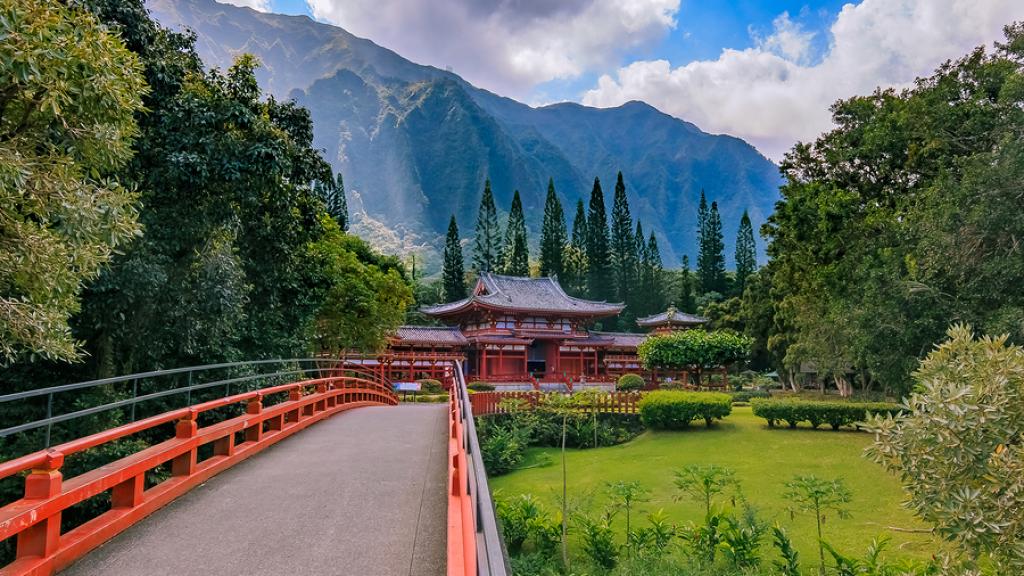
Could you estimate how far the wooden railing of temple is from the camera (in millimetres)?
20438

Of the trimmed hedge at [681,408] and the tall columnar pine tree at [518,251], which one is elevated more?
the tall columnar pine tree at [518,251]

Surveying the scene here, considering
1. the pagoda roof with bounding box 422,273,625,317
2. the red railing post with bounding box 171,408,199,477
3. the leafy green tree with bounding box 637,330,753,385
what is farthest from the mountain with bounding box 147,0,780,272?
the red railing post with bounding box 171,408,199,477

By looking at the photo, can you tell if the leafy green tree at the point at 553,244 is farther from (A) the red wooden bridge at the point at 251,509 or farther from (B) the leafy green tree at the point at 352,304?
(A) the red wooden bridge at the point at 251,509

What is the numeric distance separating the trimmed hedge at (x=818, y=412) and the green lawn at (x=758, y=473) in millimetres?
374

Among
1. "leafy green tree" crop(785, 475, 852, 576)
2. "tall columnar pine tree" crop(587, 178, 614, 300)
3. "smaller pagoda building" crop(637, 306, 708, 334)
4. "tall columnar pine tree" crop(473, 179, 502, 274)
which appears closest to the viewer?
"leafy green tree" crop(785, 475, 852, 576)

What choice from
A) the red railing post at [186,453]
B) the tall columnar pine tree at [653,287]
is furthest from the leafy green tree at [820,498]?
the tall columnar pine tree at [653,287]

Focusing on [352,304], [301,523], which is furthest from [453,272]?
[301,523]

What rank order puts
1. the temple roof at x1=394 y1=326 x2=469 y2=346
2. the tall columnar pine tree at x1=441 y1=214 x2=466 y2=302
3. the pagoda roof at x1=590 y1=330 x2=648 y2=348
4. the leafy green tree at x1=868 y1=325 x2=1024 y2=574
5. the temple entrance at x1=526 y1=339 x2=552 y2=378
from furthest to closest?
1. the tall columnar pine tree at x1=441 y1=214 x2=466 y2=302
2. the pagoda roof at x1=590 y1=330 x2=648 y2=348
3. the temple entrance at x1=526 y1=339 x2=552 y2=378
4. the temple roof at x1=394 y1=326 x2=469 y2=346
5. the leafy green tree at x1=868 y1=325 x2=1024 y2=574

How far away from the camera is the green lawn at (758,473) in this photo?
10289mm

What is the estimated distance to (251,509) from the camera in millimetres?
5133

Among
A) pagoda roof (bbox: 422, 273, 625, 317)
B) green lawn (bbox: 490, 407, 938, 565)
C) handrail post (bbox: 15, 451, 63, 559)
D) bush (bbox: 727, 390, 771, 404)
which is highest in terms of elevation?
pagoda roof (bbox: 422, 273, 625, 317)

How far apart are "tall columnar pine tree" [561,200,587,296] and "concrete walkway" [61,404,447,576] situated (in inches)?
2203

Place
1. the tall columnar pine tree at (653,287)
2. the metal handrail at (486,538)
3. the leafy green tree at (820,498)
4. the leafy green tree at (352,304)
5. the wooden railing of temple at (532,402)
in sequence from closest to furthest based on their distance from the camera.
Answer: the metal handrail at (486,538) → the leafy green tree at (820,498) → the wooden railing of temple at (532,402) → the leafy green tree at (352,304) → the tall columnar pine tree at (653,287)

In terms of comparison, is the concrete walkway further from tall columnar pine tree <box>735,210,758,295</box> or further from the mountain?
the mountain
